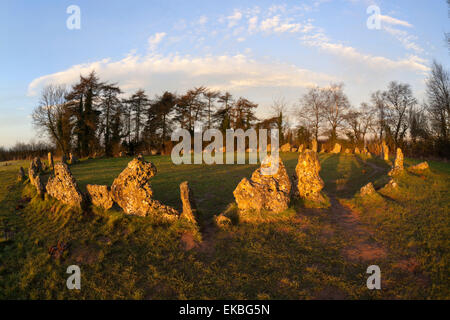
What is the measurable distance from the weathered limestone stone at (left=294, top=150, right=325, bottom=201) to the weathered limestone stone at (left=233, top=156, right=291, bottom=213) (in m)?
1.06

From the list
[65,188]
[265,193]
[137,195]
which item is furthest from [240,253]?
[65,188]

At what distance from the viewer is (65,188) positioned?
8297 mm

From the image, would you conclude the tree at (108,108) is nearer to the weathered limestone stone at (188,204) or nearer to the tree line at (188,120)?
the tree line at (188,120)

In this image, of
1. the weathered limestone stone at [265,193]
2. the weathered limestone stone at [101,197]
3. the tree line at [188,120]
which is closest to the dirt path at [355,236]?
the weathered limestone stone at [265,193]

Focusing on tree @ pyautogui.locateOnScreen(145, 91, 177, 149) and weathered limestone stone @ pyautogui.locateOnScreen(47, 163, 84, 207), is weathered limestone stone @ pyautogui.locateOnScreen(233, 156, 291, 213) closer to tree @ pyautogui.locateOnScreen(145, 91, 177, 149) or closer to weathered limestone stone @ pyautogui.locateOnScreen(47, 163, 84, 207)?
weathered limestone stone @ pyautogui.locateOnScreen(47, 163, 84, 207)

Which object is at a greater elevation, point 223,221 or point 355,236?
point 223,221

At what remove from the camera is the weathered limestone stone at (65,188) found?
8047 millimetres

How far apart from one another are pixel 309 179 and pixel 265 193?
2.23 metres

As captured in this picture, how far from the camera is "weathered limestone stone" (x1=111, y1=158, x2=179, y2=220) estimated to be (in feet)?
24.2

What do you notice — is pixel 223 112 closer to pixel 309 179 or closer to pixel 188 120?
pixel 188 120

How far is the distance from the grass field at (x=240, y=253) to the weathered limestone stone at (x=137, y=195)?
316mm

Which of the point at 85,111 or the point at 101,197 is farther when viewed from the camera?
the point at 85,111

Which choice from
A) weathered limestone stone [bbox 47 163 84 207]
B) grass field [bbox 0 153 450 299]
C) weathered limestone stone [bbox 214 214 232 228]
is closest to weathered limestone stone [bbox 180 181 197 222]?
grass field [bbox 0 153 450 299]
